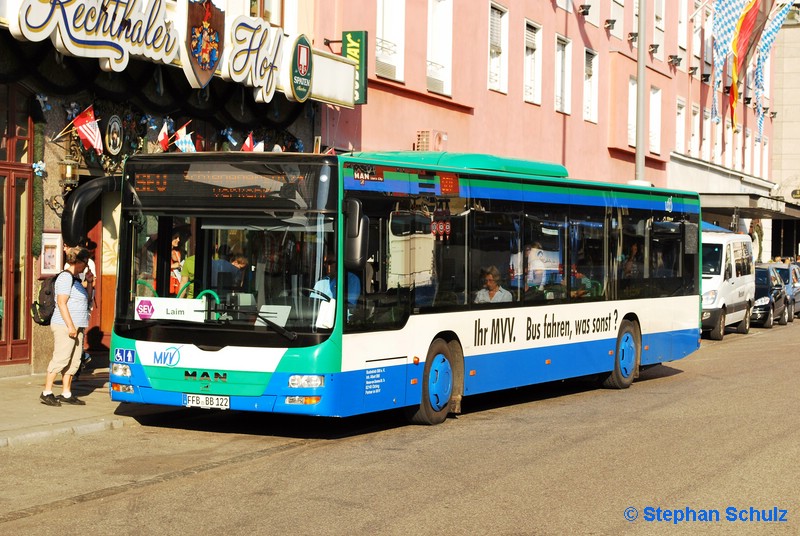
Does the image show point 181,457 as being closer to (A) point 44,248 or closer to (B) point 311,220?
(B) point 311,220

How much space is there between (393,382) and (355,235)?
1.72 m

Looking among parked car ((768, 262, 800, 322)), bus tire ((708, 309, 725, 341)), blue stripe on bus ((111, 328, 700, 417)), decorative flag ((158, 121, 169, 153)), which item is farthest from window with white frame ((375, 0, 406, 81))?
parked car ((768, 262, 800, 322))

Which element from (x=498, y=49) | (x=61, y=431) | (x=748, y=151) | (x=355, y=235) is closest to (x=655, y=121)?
(x=498, y=49)

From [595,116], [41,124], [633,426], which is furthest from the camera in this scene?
[595,116]

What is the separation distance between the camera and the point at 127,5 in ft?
55.2

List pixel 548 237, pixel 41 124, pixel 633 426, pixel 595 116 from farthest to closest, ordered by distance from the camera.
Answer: pixel 595 116 < pixel 41 124 < pixel 548 237 < pixel 633 426

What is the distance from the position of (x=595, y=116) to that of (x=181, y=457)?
90.3ft

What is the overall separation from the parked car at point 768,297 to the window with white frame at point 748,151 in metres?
21.0

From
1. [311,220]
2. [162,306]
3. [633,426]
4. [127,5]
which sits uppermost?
[127,5]

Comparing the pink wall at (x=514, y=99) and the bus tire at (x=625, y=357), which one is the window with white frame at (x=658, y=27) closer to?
the pink wall at (x=514, y=99)

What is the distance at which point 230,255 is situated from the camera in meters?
12.0

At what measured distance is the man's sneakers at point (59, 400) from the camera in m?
13.6

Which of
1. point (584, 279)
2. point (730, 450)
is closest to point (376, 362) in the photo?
point (730, 450)

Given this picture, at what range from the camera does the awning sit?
43.3 metres
